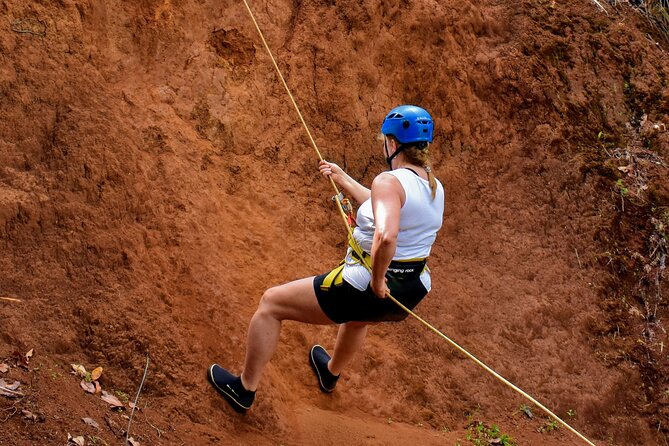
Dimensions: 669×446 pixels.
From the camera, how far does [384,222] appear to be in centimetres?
448

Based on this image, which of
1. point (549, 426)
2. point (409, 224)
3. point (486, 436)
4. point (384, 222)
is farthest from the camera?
point (549, 426)

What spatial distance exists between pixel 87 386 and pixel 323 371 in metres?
1.79

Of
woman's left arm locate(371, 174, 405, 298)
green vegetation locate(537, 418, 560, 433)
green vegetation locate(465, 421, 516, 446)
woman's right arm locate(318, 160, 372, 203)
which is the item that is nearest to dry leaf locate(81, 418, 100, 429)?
woman's left arm locate(371, 174, 405, 298)

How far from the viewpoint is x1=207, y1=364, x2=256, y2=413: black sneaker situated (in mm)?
5488

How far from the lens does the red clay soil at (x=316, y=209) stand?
5.57 meters

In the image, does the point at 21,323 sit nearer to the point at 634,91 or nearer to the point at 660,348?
the point at 660,348

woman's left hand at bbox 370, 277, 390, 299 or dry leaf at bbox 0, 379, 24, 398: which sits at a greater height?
woman's left hand at bbox 370, 277, 390, 299

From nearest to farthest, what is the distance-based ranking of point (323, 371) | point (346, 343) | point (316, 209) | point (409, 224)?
point (409, 224) → point (346, 343) → point (323, 371) → point (316, 209)

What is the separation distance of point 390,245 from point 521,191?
4.22 m

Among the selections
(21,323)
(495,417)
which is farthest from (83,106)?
(495,417)

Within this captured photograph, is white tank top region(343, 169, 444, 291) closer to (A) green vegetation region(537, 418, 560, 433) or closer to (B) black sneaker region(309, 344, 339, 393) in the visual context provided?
(B) black sneaker region(309, 344, 339, 393)

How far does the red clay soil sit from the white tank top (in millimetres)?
1321

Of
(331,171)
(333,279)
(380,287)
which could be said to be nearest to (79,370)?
(333,279)

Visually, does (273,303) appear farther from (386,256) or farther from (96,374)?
(96,374)
